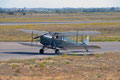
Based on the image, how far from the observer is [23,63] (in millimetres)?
17344

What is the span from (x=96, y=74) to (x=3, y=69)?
16.6ft

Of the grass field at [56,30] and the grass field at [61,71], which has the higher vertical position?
the grass field at [61,71]

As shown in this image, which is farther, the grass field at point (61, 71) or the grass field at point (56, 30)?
the grass field at point (56, 30)

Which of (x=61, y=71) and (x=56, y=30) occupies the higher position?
(x=61, y=71)

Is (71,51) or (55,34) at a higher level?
(55,34)

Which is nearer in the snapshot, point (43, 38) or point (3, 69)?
point (3, 69)

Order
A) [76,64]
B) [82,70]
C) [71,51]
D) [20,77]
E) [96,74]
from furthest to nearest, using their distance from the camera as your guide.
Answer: [71,51]
[76,64]
[82,70]
[96,74]
[20,77]

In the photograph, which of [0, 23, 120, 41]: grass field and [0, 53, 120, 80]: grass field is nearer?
[0, 53, 120, 80]: grass field

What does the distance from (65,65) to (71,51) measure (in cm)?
833

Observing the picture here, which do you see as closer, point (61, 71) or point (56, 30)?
point (61, 71)

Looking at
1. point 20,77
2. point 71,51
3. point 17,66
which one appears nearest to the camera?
point 20,77

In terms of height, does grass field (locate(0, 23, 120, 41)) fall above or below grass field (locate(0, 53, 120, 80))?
below

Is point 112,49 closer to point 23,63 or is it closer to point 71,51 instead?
point 71,51

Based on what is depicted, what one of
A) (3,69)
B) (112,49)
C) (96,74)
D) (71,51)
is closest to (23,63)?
(3,69)
